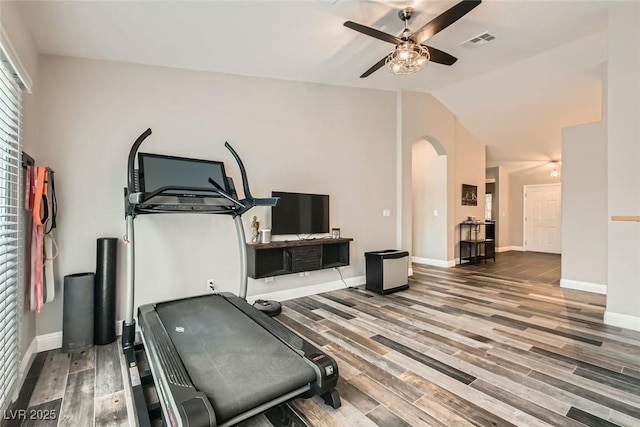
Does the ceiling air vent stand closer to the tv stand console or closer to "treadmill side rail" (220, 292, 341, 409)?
the tv stand console

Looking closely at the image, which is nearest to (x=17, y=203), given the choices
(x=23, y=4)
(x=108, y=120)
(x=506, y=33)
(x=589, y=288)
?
(x=108, y=120)

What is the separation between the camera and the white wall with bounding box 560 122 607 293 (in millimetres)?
4496

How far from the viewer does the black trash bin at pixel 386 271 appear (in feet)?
14.6

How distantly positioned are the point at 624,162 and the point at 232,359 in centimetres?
416

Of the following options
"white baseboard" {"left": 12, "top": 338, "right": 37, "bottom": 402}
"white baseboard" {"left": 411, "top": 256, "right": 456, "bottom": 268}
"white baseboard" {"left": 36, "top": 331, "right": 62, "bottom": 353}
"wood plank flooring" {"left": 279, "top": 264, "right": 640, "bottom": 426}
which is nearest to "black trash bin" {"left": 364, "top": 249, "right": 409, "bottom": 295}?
"wood plank flooring" {"left": 279, "top": 264, "right": 640, "bottom": 426}

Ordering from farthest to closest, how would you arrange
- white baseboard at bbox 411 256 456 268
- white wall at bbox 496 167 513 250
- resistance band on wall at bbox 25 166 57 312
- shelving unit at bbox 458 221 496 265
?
1. white wall at bbox 496 167 513 250
2. shelving unit at bbox 458 221 496 265
3. white baseboard at bbox 411 256 456 268
4. resistance band on wall at bbox 25 166 57 312

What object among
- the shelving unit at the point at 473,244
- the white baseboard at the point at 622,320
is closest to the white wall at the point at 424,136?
the shelving unit at the point at 473,244

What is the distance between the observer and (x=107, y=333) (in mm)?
2875

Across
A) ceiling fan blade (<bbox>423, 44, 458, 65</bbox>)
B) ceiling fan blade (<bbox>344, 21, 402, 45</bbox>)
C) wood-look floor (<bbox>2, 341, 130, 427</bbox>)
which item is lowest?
wood-look floor (<bbox>2, 341, 130, 427</bbox>)

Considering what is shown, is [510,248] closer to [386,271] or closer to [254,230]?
[386,271]

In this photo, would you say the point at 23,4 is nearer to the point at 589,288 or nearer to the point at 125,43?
the point at 125,43

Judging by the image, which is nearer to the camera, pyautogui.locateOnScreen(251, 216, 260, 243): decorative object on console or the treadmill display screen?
the treadmill display screen

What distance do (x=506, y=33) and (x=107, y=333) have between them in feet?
17.2

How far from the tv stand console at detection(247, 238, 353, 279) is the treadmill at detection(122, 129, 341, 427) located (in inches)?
32.0
